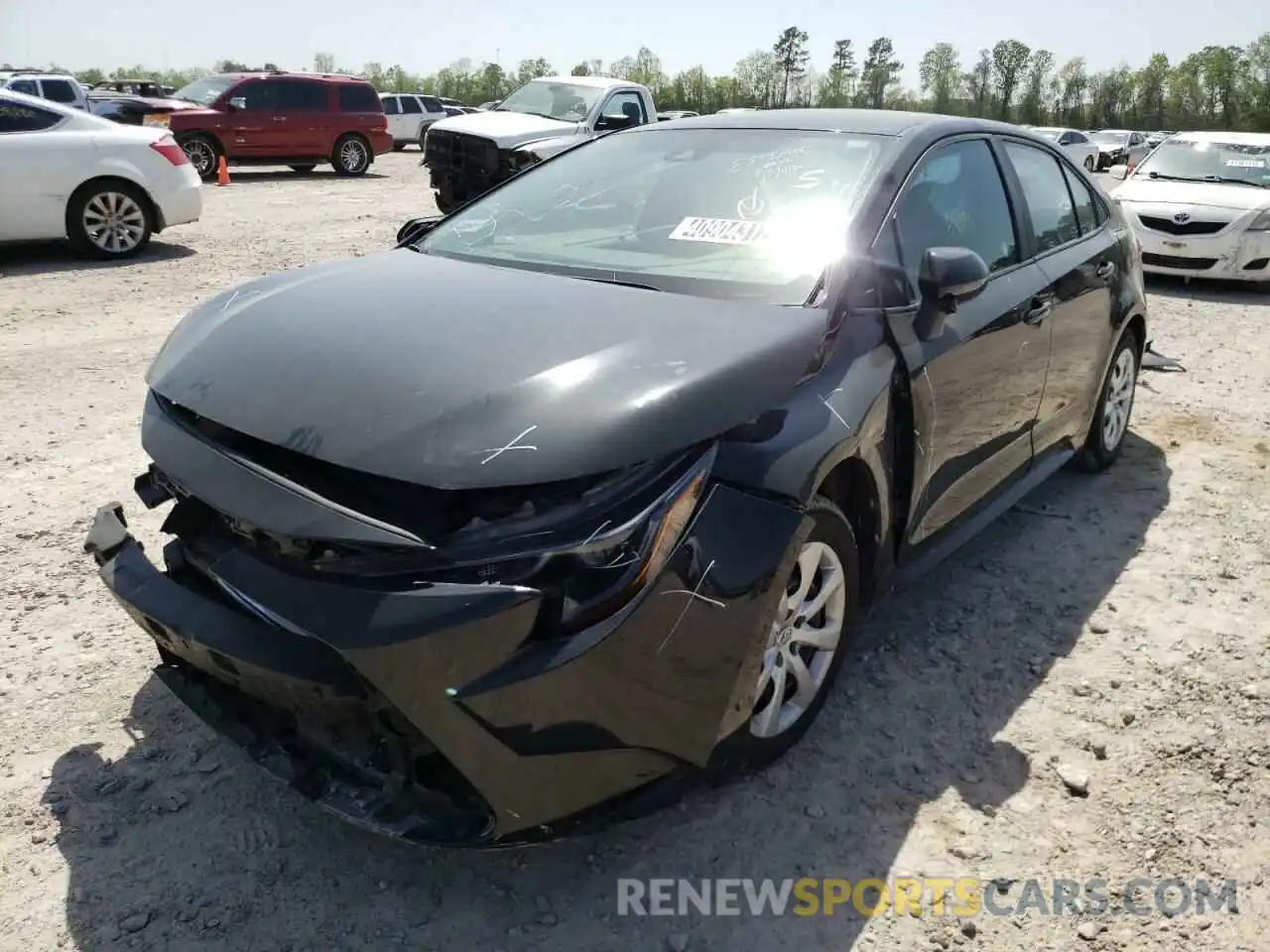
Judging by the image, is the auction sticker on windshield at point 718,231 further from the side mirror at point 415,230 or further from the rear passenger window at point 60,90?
the rear passenger window at point 60,90

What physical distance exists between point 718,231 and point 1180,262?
337 inches

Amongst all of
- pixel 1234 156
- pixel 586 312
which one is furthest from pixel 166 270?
pixel 1234 156

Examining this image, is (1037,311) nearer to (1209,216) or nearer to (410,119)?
(1209,216)

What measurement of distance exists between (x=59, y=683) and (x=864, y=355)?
8.12ft

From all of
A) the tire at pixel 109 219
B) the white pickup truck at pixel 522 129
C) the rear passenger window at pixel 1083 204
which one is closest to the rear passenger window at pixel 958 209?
the rear passenger window at pixel 1083 204

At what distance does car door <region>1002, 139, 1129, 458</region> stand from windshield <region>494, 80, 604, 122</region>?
9.33m

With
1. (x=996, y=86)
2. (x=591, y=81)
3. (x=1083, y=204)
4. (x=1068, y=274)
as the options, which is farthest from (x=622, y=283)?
(x=996, y=86)

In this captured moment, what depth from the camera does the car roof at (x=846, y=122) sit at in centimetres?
332

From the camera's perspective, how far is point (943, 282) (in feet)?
9.12

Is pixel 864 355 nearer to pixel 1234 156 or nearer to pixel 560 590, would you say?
pixel 560 590

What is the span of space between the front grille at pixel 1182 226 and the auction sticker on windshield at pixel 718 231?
8.45 metres

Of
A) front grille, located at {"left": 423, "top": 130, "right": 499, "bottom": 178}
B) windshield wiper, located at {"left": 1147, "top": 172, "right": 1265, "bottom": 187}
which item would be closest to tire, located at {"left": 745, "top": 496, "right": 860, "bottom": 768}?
front grille, located at {"left": 423, "top": 130, "right": 499, "bottom": 178}

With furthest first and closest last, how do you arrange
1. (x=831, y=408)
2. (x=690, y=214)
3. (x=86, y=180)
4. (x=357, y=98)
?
(x=357, y=98) < (x=86, y=180) < (x=690, y=214) < (x=831, y=408)

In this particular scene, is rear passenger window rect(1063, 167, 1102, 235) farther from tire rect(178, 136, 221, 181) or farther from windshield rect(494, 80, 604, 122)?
tire rect(178, 136, 221, 181)
